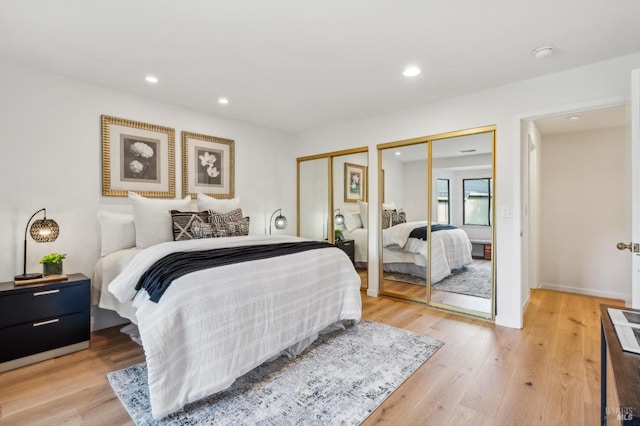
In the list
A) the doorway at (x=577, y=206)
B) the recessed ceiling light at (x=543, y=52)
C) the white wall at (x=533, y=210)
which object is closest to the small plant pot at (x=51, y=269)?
the recessed ceiling light at (x=543, y=52)

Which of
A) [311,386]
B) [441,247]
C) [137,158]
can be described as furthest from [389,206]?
[137,158]

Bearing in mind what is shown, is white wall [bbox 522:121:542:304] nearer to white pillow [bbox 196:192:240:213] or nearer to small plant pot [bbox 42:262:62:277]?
white pillow [bbox 196:192:240:213]

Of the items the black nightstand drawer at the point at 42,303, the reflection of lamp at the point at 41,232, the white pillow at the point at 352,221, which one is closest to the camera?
the black nightstand drawer at the point at 42,303

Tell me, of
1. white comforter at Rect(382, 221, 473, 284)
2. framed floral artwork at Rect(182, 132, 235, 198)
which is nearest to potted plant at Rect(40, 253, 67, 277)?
framed floral artwork at Rect(182, 132, 235, 198)

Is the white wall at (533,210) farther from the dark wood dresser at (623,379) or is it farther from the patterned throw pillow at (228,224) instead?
the patterned throw pillow at (228,224)

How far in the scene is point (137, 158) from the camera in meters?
3.29

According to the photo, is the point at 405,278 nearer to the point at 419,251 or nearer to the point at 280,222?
the point at 419,251

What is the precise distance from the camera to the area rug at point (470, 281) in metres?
3.23

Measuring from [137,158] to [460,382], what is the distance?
356cm

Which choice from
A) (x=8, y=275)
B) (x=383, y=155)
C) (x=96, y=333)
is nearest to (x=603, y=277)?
(x=383, y=155)

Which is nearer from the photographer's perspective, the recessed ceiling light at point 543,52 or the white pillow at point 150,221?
the recessed ceiling light at point 543,52

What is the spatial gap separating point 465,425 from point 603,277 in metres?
3.69

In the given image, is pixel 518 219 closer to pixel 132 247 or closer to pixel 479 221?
pixel 479 221

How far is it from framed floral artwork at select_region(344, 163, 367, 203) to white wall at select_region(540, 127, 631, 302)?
2550 millimetres
